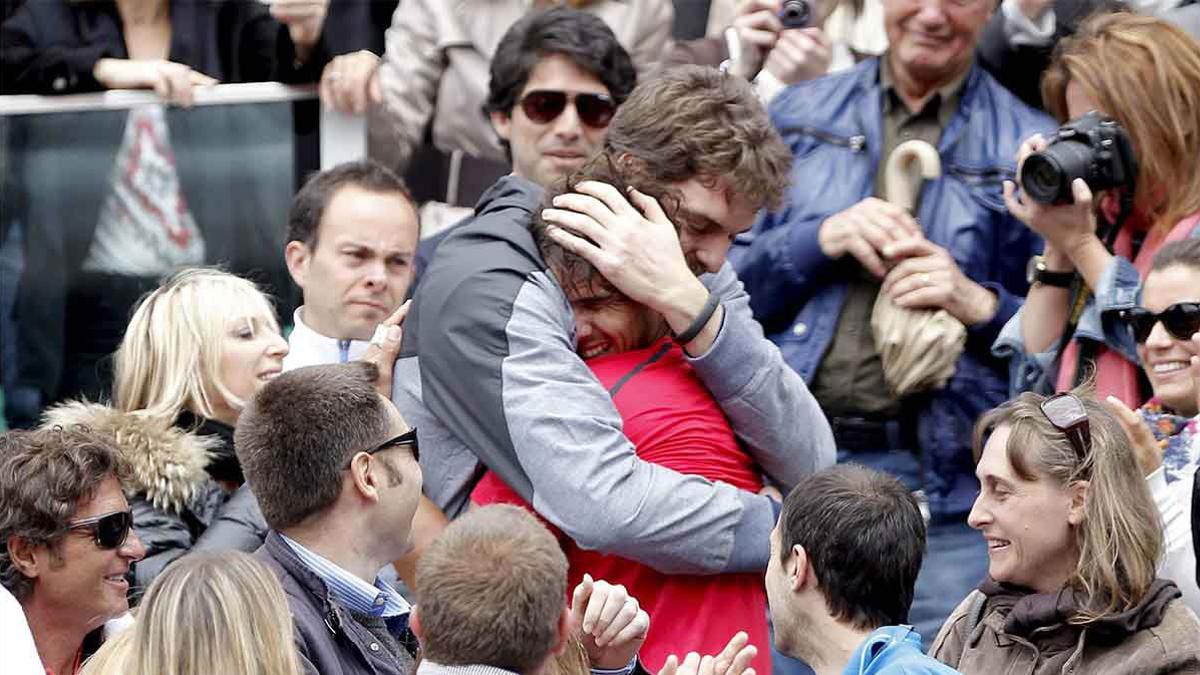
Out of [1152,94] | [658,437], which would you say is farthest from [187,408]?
[1152,94]

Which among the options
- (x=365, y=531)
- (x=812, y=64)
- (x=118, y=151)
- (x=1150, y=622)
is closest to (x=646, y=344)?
(x=365, y=531)

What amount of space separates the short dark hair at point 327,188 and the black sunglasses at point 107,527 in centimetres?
127

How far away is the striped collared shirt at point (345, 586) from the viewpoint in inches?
147

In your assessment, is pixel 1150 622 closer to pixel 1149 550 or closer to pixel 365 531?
pixel 1149 550

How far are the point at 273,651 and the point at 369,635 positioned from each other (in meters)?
0.57

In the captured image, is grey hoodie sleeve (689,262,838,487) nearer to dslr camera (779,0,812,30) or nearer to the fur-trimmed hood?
the fur-trimmed hood

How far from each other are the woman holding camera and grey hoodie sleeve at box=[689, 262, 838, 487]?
1.01m

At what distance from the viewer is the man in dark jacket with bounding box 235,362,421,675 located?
147 inches

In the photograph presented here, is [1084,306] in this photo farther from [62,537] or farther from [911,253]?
[62,537]

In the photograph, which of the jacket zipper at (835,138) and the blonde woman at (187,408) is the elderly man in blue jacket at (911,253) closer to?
the jacket zipper at (835,138)

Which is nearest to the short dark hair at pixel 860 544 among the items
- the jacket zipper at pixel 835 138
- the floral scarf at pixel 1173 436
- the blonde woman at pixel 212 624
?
the blonde woman at pixel 212 624

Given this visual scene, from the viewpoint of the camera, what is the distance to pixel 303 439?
375 centimetres

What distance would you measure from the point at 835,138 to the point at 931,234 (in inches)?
15.0

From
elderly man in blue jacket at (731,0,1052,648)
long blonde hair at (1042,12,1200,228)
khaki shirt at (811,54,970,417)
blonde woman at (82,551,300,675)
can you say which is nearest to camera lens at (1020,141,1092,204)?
long blonde hair at (1042,12,1200,228)
